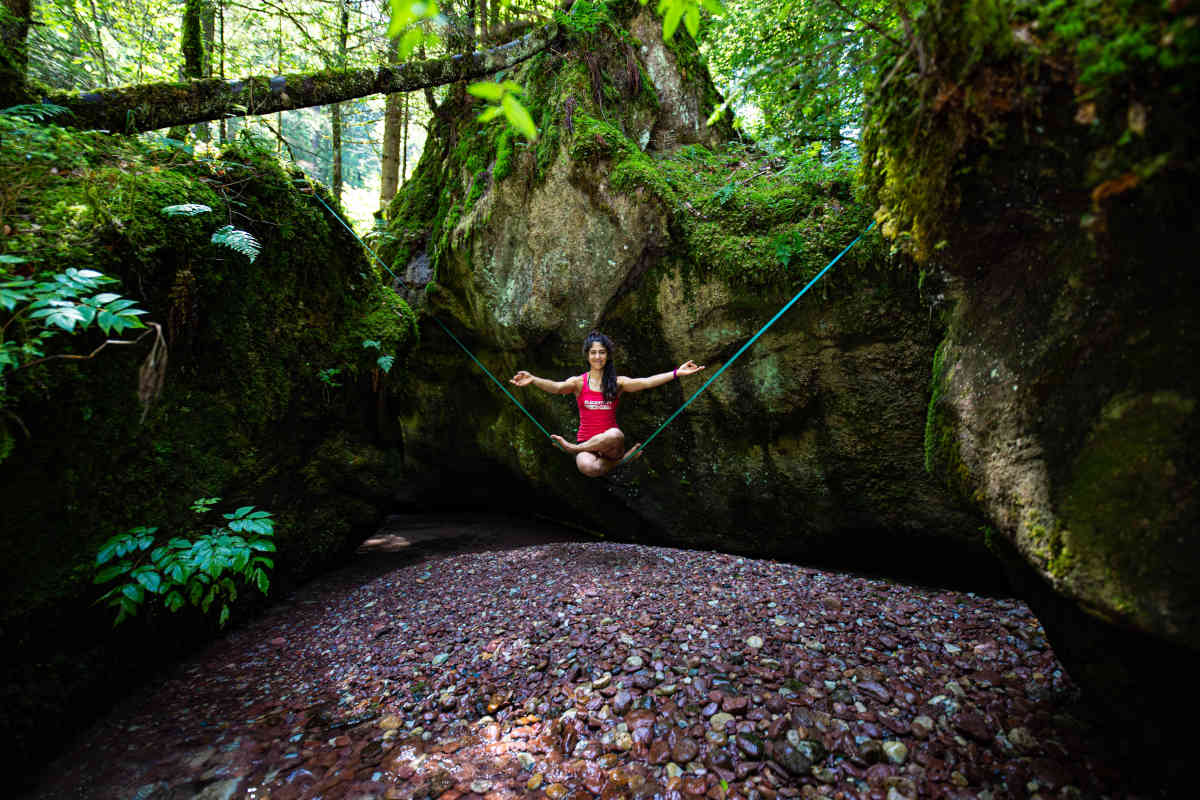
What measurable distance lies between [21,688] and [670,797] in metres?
3.57

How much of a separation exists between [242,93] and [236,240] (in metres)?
2.12

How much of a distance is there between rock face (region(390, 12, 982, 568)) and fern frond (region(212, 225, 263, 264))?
2.58 metres

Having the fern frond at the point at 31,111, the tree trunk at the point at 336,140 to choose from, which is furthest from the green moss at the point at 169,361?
the tree trunk at the point at 336,140

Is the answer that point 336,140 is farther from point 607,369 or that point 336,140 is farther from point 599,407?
point 599,407

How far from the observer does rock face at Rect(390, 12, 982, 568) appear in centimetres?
405

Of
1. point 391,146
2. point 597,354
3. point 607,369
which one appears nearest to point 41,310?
point 597,354

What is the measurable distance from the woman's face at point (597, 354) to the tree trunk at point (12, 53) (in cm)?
494

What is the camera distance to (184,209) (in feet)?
11.1

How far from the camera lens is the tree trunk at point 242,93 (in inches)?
164

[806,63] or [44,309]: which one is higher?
[806,63]

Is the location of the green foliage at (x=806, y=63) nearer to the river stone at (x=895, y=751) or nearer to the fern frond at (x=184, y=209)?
the river stone at (x=895, y=751)

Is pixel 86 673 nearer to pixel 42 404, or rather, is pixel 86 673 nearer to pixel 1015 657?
pixel 42 404

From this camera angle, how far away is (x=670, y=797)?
2.00 m

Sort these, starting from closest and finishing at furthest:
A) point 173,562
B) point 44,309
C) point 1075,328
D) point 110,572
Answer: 1. point 1075,328
2. point 44,309
3. point 110,572
4. point 173,562
